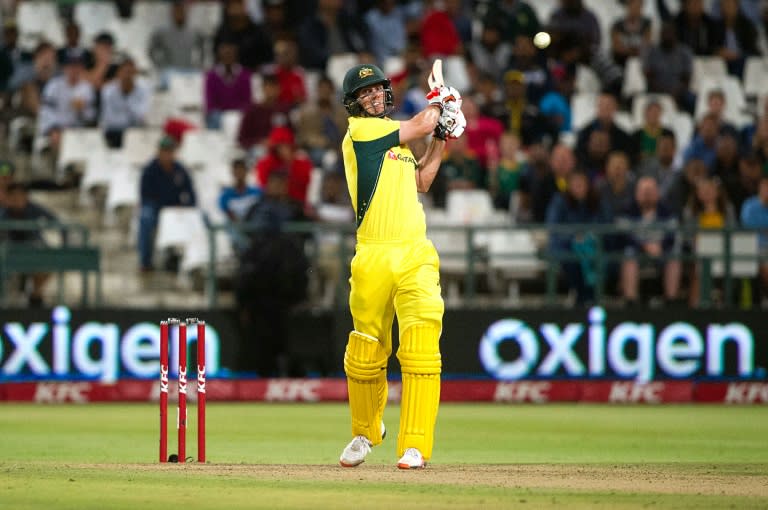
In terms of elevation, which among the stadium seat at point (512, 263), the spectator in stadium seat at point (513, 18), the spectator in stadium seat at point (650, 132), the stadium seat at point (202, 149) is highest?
the spectator in stadium seat at point (513, 18)

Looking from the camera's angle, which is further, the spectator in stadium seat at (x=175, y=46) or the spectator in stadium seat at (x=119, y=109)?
the spectator in stadium seat at (x=175, y=46)

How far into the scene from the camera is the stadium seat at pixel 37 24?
1873cm

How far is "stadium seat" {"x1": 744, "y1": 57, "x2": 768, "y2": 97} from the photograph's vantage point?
19516 millimetres

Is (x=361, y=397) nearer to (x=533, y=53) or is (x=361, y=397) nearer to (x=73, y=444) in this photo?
(x=73, y=444)

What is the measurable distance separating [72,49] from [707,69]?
7597 millimetres

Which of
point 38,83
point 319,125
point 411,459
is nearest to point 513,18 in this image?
point 319,125

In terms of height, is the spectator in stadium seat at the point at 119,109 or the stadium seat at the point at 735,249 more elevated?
the spectator in stadium seat at the point at 119,109

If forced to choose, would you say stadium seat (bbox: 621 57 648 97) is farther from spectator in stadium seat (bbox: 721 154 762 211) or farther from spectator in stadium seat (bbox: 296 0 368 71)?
spectator in stadium seat (bbox: 296 0 368 71)

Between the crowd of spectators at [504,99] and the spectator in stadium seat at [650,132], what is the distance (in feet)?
0.06

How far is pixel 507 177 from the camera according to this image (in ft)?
54.0

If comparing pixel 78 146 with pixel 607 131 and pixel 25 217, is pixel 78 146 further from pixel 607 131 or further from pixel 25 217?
pixel 607 131

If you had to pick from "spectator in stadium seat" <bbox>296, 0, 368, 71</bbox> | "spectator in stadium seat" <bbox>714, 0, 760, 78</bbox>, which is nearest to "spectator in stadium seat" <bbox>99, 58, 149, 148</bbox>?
"spectator in stadium seat" <bbox>296, 0, 368, 71</bbox>

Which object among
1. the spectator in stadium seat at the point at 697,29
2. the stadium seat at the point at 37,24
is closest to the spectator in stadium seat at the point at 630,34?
the spectator in stadium seat at the point at 697,29

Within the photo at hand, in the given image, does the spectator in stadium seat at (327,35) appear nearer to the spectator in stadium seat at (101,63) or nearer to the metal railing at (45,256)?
the spectator in stadium seat at (101,63)
